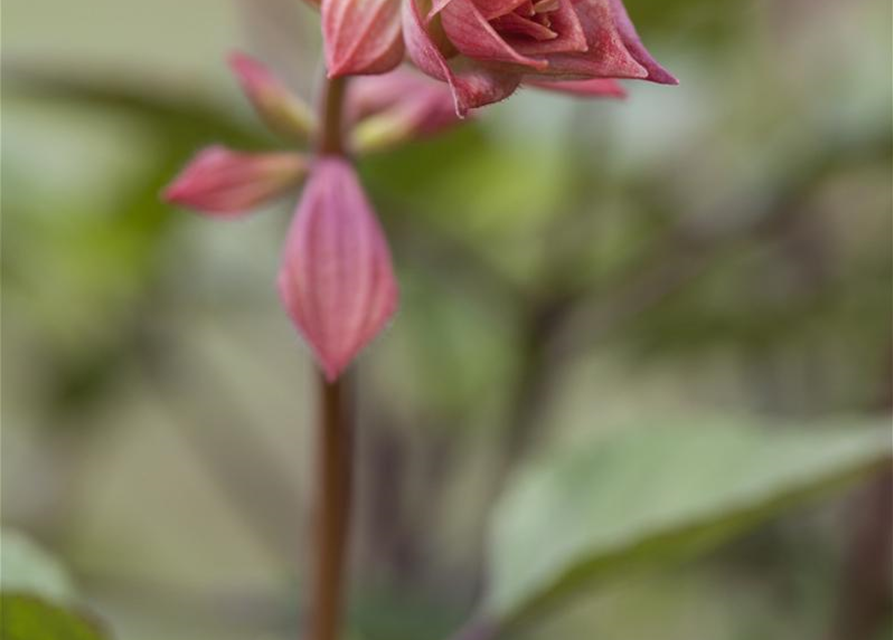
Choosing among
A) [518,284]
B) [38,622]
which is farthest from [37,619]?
[518,284]

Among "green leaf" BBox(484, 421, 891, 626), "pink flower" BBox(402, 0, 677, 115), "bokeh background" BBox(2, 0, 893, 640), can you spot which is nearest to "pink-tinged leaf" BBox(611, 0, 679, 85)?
"pink flower" BBox(402, 0, 677, 115)

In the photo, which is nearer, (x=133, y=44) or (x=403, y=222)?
(x=403, y=222)

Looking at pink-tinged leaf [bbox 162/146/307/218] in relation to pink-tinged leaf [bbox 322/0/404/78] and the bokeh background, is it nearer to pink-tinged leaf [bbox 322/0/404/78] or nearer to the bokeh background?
pink-tinged leaf [bbox 322/0/404/78]

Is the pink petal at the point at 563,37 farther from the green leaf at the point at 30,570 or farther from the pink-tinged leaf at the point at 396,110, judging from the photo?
the green leaf at the point at 30,570

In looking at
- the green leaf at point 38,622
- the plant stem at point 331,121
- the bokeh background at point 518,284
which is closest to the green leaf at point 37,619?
the green leaf at point 38,622

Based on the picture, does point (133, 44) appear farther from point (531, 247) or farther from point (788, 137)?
point (788, 137)

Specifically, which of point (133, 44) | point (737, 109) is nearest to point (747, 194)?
point (737, 109)

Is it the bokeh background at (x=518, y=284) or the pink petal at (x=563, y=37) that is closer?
the pink petal at (x=563, y=37)
